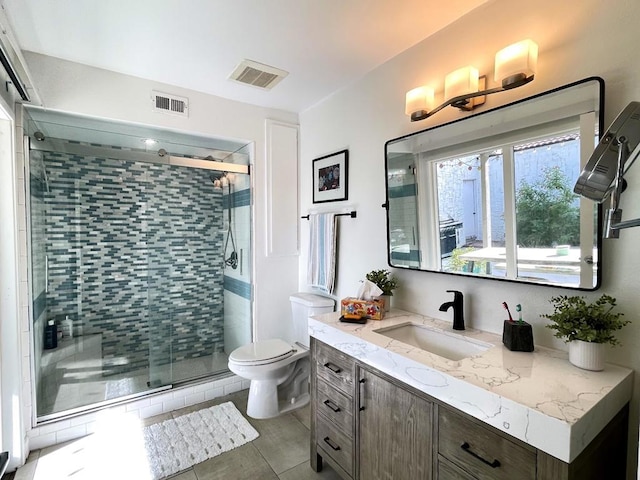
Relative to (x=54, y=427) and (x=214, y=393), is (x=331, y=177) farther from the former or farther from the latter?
(x=54, y=427)

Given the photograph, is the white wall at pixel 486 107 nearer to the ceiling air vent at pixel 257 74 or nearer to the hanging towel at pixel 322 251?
the hanging towel at pixel 322 251

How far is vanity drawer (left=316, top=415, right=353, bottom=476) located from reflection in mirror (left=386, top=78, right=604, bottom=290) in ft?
3.19

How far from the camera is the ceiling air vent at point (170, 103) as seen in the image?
2396mm

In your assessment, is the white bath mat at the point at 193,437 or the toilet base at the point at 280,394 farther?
the toilet base at the point at 280,394

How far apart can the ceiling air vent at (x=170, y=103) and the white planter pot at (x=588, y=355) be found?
8.97 feet

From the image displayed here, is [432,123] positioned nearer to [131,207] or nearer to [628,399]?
[628,399]

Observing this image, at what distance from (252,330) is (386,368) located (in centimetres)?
175

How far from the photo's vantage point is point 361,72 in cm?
222

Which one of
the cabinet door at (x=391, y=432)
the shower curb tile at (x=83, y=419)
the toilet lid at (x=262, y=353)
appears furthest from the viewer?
the toilet lid at (x=262, y=353)

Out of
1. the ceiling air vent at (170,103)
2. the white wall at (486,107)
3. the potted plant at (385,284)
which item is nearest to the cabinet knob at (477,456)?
the white wall at (486,107)

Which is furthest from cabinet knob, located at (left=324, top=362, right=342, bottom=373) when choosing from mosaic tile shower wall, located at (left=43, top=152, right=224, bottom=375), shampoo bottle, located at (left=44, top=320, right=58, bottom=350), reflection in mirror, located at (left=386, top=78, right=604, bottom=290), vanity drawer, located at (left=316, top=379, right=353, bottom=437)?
shampoo bottle, located at (left=44, top=320, right=58, bottom=350)

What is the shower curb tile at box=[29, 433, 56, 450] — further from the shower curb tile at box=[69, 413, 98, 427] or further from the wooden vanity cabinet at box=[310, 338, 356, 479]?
the wooden vanity cabinet at box=[310, 338, 356, 479]

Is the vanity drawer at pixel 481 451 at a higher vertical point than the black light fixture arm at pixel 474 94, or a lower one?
lower

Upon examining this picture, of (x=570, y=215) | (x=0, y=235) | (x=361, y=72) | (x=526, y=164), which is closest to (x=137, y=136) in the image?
(x=0, y=235)
